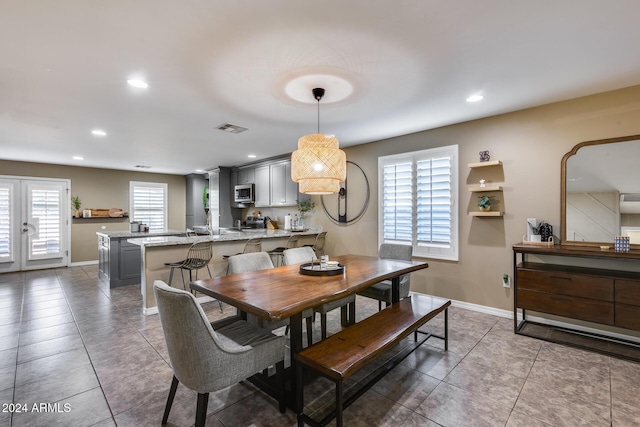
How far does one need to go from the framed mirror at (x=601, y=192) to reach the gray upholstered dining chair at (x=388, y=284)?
168cm

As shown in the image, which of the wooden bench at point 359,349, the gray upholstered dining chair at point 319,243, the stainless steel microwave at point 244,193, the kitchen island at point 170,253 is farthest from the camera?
the stainless steel microwave at point 244,193

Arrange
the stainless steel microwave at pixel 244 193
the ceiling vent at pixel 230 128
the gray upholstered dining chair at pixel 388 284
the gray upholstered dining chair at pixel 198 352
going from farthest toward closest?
the stainless steel microwave at pixel 244 193
the ceiling vent at pixel 230 128
the gray upholstered dining chair at pixel 388 284
the gray upholstered dining chair at pixel 198 352

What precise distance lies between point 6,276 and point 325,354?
25.7 feet

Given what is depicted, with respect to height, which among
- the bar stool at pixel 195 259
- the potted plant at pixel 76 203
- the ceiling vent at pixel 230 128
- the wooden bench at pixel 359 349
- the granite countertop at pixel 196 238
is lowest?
the wooden bench at pixel 359 349

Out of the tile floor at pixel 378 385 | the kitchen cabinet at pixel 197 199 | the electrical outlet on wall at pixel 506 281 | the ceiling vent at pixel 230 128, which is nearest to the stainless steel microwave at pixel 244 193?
the kitchen cabinet at pixel 197 199

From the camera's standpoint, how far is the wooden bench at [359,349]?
1.63 m

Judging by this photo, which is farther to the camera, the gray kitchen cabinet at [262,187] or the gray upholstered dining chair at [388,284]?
the gray kitchen cabinet at [262,187]

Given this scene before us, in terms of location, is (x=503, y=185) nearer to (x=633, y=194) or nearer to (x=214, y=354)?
(x=633, y=194)

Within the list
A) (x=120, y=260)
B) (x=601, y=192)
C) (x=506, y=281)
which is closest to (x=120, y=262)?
(x=120, y=260)

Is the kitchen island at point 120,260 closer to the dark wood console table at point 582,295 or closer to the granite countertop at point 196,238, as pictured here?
the granite countertop at point 196,238

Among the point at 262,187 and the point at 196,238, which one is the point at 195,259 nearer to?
the point at 196,238

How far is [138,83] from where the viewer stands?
2.67 metres

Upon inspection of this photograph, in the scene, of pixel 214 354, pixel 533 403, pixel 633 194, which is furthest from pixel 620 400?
pixel 214 354

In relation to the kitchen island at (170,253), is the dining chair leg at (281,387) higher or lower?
lower
